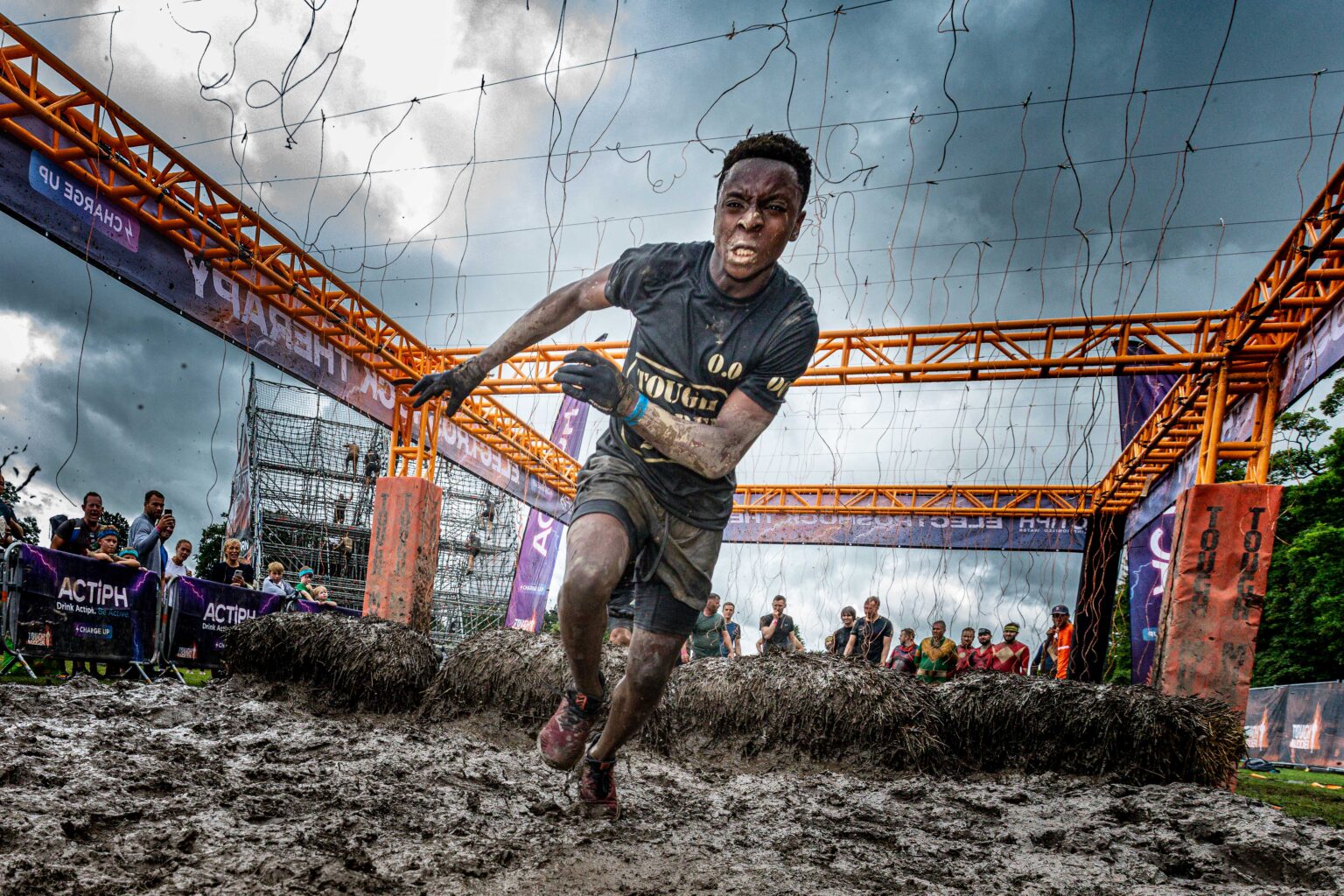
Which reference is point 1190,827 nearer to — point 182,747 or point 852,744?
point 852,744

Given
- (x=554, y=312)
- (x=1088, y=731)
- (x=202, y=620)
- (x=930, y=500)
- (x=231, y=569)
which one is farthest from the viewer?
(x=930, y=500)

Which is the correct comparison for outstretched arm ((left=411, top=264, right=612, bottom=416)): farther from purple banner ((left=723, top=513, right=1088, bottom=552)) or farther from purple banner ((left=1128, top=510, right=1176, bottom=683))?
purple banner ((left=723, top=513, right=1088, bottom=552))

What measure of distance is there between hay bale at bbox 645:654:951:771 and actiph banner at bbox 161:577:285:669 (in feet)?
13.7

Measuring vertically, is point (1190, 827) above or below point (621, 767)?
above

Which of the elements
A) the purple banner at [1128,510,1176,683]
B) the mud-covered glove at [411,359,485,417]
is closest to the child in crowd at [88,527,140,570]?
the mud-covered glove at [411,359,485,417]

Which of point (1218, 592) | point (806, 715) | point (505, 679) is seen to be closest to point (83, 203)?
point (505, 679)

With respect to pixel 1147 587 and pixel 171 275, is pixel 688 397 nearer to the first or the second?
pixel 171 275

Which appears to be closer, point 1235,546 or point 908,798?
point 908,798

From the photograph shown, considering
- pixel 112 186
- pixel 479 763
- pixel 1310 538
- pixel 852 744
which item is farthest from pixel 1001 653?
pixel 1310 538

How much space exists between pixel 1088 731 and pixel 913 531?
11.9 metres

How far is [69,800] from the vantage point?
191cm

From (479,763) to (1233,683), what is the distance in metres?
7.80

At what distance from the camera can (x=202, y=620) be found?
7.19m

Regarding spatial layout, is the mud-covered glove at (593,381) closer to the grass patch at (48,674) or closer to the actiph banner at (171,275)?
the grass patch at (48,674)
